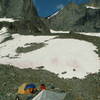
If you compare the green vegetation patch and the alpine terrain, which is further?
the green vegetation patch

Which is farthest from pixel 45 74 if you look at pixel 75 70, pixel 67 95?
pixel 67 95

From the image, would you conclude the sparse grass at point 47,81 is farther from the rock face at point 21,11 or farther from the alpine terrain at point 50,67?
the rock face at point 21,11

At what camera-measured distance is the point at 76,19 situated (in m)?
160

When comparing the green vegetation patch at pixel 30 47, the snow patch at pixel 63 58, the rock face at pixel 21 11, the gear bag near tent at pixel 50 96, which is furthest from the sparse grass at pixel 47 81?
the rock face at pixel 21 11

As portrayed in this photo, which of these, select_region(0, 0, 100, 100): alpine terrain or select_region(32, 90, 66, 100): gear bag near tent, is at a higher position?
select_region(32, 90, 66, 100): gear bag near tent

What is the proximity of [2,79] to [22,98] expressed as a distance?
21.2ft

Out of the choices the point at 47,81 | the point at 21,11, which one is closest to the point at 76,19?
the point at 21,11

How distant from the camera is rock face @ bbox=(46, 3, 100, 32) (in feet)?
515

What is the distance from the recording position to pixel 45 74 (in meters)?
34.7

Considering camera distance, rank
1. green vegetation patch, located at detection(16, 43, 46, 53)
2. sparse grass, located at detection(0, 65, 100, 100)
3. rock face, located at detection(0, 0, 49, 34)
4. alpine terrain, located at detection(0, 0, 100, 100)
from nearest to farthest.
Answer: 1. alpine terrain, located at detection(0, 0, 100, 100)
2. sparse grass, located at detection(0, 65, 100, 100)
3. green vegetation patch, located at detection(16, 43, 46, 53)
4. rock face, located at detection(0, 0, 49, 34)

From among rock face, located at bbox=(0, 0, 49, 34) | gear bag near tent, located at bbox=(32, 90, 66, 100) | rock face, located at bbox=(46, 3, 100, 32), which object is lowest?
rock face, located at bbox=(46, 3, 100, 32)

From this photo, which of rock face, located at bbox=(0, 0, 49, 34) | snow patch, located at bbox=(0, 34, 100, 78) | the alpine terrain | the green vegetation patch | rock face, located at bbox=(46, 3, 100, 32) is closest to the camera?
the alpine terrain

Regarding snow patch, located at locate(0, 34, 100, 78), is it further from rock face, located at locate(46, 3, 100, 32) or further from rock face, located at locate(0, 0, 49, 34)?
rock face, located at locate(46, 3, 100, 32)

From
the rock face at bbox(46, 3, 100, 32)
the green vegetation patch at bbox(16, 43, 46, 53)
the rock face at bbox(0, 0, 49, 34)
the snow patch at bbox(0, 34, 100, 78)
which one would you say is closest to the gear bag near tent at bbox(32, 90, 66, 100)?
the snow patch at bbox(0, 34, 100, 78)
